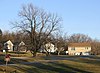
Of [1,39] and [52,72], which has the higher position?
[1,39]

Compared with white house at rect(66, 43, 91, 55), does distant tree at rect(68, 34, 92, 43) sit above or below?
above

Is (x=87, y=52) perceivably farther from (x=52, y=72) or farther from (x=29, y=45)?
(x=52, y=72)

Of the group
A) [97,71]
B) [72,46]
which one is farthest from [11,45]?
[97,71]

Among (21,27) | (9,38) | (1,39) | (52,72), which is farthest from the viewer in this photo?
(9,38)

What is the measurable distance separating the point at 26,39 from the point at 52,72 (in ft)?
120

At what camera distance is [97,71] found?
A: 120 ft

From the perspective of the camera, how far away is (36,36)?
229ft

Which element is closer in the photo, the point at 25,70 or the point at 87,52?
the point at 25,70

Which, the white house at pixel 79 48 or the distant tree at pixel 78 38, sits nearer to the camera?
the white house at pixel 79 48

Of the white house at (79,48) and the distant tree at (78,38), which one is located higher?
the distant tree at (78,38)

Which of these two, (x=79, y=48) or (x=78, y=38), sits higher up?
(x=78, y=38)

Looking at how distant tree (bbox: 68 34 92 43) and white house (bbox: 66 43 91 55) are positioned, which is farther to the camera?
distant tree (bbox: 68 34 92 43)

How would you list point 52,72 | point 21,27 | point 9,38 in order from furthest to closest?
point 9,38 → point 21,27 → point 52,72

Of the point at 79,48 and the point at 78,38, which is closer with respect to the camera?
the point at 79,48
